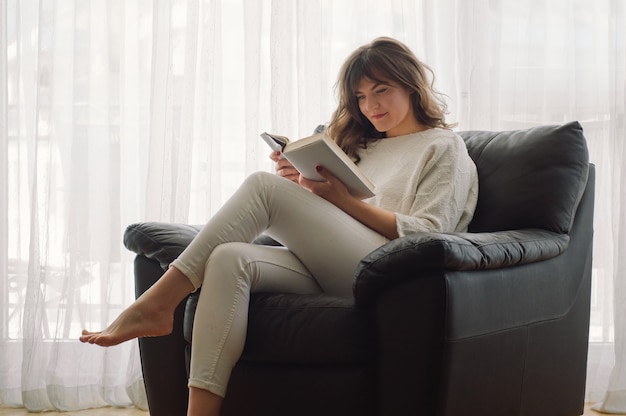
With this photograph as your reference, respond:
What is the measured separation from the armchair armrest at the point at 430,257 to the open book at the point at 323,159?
233 millimetres

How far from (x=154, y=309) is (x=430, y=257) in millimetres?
635

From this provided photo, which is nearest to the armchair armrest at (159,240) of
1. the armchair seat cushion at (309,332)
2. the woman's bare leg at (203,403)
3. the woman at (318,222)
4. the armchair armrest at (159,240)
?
the armchair armrest at (159,240)

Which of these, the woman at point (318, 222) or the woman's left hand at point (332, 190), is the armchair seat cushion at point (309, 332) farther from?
the woman's left hand at point (332, 190)

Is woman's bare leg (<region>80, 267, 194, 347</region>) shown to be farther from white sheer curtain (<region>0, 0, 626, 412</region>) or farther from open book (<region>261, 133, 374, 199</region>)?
white sheer curtain (<region>0, 0, 626, 412</region>)

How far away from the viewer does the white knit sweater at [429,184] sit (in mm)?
1938

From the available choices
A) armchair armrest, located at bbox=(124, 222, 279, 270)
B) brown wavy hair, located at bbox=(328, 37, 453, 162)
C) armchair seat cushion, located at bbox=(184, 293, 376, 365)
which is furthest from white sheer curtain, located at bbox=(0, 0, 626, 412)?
armchair seat cushion, located at bbox=(184, 293, 376, 365)

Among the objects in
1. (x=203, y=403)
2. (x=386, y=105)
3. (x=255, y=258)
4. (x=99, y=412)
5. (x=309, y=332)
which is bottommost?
(x=99, y=412)

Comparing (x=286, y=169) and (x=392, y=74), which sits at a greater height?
(x=392, y=74)

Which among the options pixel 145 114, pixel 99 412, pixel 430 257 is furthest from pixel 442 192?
pixel 99 412

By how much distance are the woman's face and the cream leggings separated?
0.43 metres

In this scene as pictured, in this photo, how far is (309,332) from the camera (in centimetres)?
166

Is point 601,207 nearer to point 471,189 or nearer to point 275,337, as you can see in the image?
point 471,189

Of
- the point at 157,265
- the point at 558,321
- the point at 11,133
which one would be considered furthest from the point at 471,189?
the point at 11,133

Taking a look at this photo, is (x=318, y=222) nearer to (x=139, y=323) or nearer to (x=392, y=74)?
(x=139, y=323)
